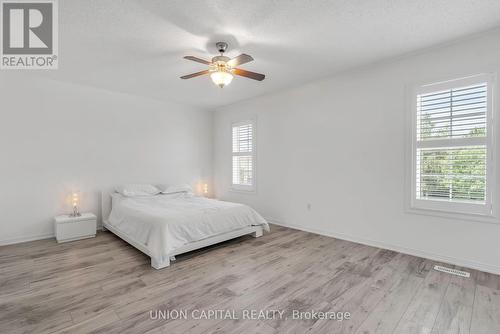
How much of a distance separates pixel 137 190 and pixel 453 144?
501 cm

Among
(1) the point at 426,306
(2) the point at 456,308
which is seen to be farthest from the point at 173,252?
(2) the point at 456,308

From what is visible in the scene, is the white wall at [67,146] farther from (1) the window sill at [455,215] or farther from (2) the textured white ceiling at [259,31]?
(1) the window sill at [455,215]

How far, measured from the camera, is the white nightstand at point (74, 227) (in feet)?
12.5

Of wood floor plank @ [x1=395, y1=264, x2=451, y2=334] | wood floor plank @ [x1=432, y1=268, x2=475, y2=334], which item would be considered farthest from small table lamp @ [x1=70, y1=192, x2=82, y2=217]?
wood floor plank @ [x1=432, y1=268, x2=475, y2=334]

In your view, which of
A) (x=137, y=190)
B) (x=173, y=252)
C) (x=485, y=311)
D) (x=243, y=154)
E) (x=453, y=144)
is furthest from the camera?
(x=243, y=154)

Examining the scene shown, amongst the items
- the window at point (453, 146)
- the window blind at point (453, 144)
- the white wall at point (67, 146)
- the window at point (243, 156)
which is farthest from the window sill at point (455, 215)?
the white wall at point (67, 146)

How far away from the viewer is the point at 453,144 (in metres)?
2.92

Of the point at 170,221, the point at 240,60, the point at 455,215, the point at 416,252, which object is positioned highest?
the point at 240,60

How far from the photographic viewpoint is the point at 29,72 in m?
3.77

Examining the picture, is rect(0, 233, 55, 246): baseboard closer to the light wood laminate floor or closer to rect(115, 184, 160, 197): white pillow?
the light wood laminate floor

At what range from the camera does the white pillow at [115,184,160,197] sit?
4.47 m

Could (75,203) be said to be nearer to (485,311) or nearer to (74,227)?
(74,227)

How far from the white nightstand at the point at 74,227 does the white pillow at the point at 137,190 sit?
65cm

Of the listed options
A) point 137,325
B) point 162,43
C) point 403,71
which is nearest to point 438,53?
point 403,71
